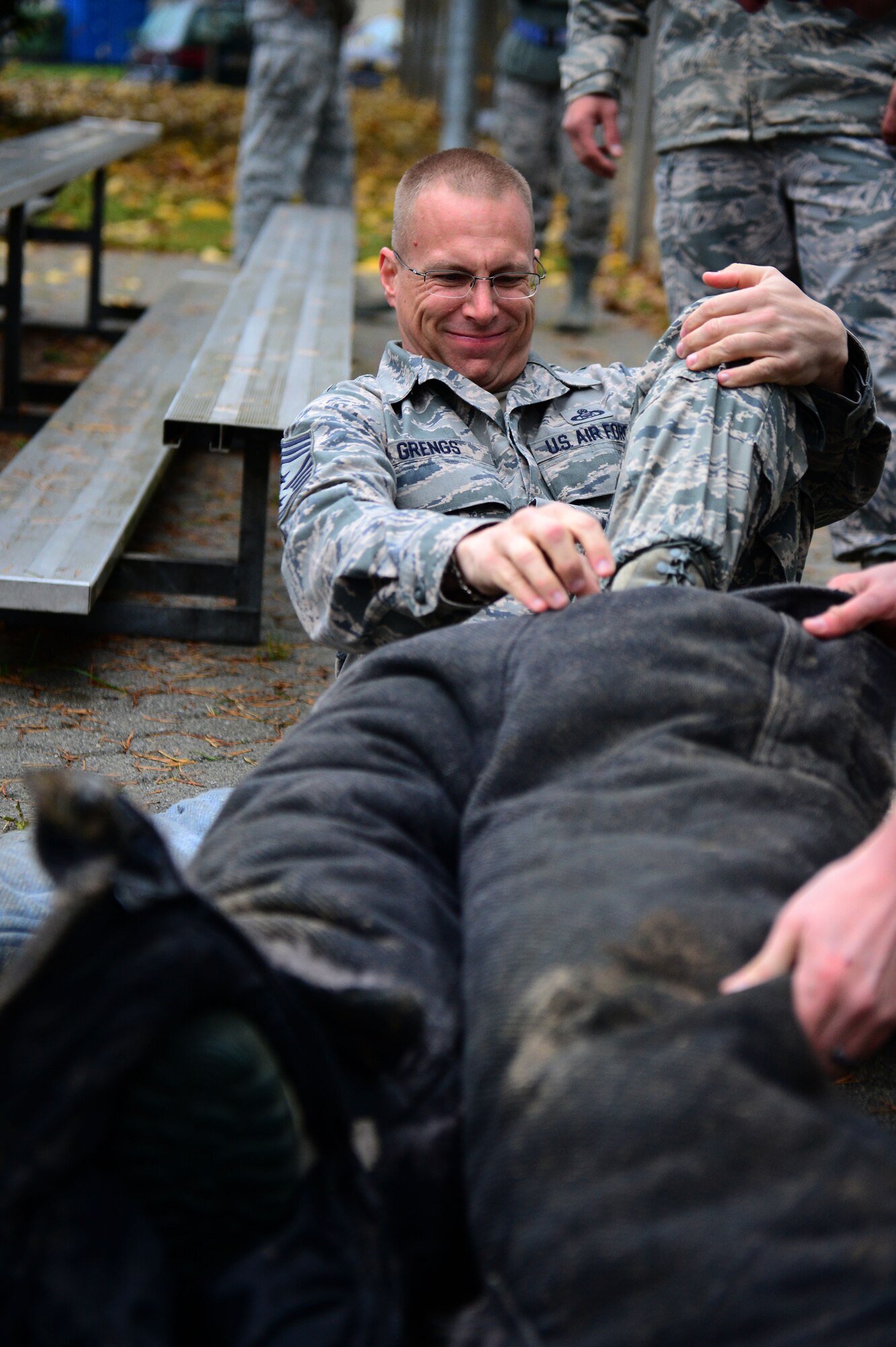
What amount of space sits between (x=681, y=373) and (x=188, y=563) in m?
1.97

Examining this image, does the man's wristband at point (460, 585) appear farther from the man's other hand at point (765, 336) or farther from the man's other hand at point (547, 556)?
the man's other hand at point (765, 336)

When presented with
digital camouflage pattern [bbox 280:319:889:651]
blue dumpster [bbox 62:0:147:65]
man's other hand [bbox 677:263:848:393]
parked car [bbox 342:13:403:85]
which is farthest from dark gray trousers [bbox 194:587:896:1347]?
blue dumpster [bbox 62:0:147:65]

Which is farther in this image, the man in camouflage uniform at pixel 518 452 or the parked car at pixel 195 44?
the parked car at pixel 195 44

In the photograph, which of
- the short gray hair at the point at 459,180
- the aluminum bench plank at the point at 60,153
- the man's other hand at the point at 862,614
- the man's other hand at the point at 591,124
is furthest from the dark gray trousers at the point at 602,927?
the aluminum bench plank at the point at 60,153

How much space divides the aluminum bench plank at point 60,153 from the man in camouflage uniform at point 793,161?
213 centimetres

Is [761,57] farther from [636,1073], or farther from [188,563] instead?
[636,1073]

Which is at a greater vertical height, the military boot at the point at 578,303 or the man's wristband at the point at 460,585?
the man's wristband at the point at 460,585

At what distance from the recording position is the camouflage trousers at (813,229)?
337cm

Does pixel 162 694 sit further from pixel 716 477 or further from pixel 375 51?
pixel 375 51

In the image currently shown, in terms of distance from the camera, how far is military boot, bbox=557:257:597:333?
8.38 metres

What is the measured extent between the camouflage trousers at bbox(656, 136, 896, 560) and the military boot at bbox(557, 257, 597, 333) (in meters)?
4.60

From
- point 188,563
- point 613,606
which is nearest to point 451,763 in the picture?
point 613,606

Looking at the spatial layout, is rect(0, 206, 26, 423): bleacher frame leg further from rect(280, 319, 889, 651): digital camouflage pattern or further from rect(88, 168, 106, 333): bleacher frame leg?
rect(280, 319, 889, 651): digital camouflage pattern

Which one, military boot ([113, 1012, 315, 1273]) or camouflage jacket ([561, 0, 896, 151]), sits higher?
camouflage jacket ([561, 0, 896, 151])
